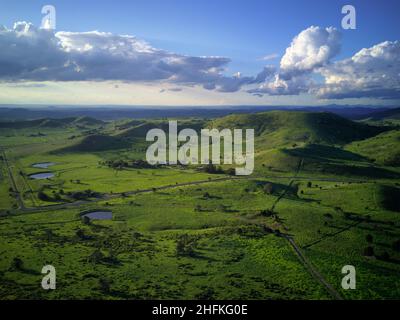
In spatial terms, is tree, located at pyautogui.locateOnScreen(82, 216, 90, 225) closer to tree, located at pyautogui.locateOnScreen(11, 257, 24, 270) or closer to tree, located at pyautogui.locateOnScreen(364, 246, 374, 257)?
tree, located at pyautogui.locateOnScreen(11, 257, 24, 270)

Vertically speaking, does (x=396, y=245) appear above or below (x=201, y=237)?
above

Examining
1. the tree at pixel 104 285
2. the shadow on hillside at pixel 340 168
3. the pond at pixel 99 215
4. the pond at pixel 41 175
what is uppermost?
the shadow on hillside at pixel 340 168

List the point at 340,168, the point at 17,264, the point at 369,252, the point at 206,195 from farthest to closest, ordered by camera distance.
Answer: the point at 340,168 < the point at 206,195 < the point at 369,252 < the point at 17,264

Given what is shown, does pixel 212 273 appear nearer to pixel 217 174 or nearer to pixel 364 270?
pixel 364 270

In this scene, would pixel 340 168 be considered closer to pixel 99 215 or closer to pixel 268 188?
pixel 268 188

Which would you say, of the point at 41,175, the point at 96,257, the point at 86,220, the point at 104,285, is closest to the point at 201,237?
the point at 96,257

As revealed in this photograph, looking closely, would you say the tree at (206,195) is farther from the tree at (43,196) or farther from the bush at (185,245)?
the tree at (43,196)

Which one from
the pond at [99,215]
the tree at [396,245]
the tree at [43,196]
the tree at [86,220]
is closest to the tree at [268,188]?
the tree at [396,245]

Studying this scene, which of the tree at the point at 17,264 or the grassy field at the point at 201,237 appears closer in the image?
the grassy field at the point at 201,237
